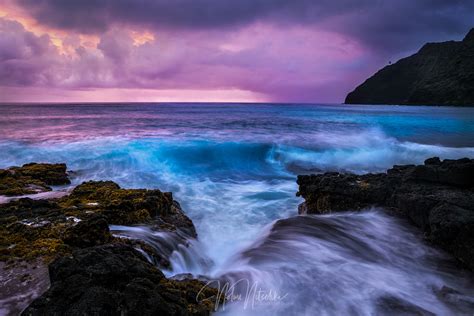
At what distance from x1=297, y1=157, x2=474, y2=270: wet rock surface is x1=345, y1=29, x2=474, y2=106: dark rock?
10170 centimetres

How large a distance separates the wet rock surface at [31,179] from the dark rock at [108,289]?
578cm

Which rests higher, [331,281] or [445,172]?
[445,172]

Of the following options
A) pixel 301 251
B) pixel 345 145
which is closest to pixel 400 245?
pixel 301 251

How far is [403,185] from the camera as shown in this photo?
7.72 metres

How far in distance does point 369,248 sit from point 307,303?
2497 mm

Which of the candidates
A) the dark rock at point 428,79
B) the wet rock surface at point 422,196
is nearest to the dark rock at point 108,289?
the wet rock surface at point 422,196

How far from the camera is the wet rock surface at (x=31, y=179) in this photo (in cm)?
807

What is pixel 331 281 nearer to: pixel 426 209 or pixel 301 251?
pixel 301 251

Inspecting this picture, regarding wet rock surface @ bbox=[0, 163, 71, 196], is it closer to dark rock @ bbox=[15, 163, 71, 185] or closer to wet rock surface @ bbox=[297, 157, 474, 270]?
dark rock @ bbox=[15, 163, 71, 185]

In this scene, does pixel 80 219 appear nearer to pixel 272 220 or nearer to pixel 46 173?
pixel 272 220

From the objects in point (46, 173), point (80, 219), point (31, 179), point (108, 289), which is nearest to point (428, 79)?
point (46, 173)

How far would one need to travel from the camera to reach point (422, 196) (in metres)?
6.72

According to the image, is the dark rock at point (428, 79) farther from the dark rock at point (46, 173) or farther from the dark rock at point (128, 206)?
the dark rock at point (128, 206)

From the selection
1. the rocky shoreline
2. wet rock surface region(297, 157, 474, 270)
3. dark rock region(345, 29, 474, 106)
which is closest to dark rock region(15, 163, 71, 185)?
the rocky shoreline
